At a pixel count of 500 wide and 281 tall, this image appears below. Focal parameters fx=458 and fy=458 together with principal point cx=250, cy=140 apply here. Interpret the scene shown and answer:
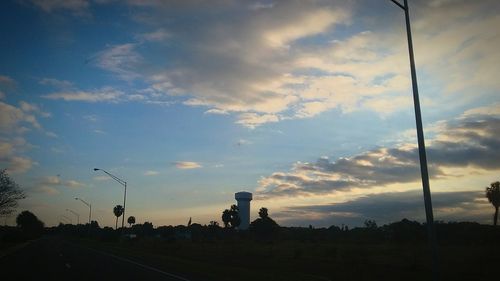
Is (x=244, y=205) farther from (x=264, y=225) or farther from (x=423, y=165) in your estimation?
(x=423, y=165)

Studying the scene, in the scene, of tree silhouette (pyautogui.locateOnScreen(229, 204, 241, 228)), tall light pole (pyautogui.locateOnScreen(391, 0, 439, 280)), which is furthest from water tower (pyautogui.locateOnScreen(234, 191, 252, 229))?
tall light pole (pyautogui.locateOnScreen(391, 0, 439, 280))

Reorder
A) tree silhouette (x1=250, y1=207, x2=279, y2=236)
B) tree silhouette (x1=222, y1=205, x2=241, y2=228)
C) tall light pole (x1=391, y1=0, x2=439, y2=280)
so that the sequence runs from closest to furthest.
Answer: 1. tall light pole (x1=391, y1=0, x2=439, y2=280)
2. tree silhouette (x1=250, y1=207, x2=279, y2=236)
3. tree silhouette (x1=222, y1=205, x2=241, y2=228)

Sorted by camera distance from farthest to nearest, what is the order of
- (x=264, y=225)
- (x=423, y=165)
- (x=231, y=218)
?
1. (x=231, y=218)
2. (x=264, y=225)
3. (x=423, y=165)

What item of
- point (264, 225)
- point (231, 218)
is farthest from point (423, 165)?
point (231, 218)

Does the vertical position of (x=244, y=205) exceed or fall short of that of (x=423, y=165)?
it exceeds it

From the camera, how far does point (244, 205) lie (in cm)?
16275

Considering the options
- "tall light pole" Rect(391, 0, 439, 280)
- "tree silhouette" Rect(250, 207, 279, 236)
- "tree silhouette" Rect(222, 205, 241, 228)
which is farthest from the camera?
"tree silhouette" Rect(222, 205, 241, 228)

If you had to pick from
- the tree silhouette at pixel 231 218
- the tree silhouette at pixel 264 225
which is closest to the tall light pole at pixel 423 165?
the tree silhouette at pixel 264 225

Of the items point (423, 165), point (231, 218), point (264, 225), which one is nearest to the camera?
point (423, 165)

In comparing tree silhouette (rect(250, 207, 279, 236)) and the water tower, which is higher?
the water tower

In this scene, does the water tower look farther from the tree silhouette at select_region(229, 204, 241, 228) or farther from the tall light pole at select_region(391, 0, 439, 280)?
the tall light pole at select_region(391, 0, 439, 280)

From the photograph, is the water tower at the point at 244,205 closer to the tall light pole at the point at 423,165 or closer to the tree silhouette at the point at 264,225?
the tree silhouette at the point at 264,225

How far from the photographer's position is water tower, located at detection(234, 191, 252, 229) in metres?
159

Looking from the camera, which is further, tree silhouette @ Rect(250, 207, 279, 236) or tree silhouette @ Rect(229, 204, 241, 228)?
tree silhouette @ Rect(229, 204, 241, 228)
